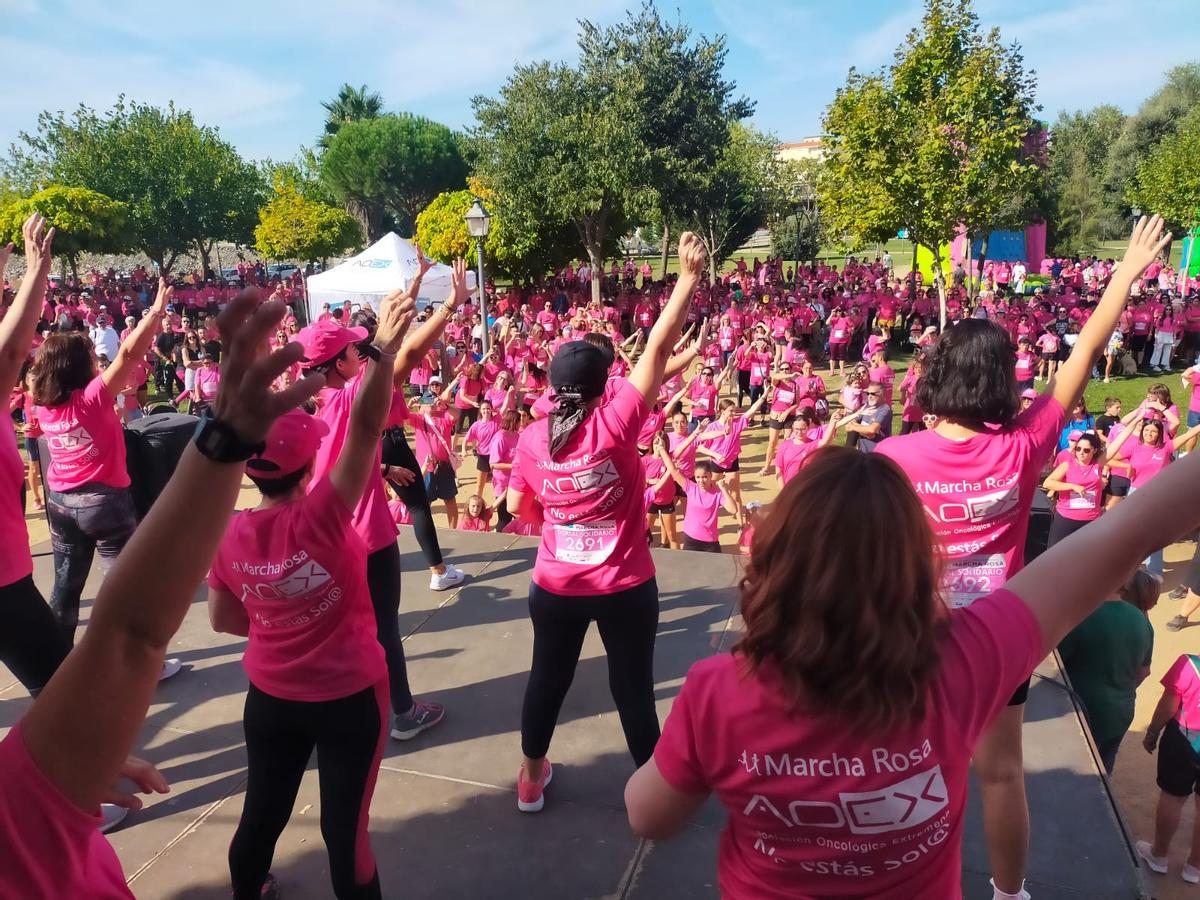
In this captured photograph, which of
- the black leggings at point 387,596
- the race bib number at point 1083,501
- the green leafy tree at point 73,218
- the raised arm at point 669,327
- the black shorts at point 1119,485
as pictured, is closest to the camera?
the raised arm at point 669,327

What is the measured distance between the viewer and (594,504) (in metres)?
2.74

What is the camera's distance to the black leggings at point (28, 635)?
282 cm

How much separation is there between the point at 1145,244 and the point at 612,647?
7.42 feet

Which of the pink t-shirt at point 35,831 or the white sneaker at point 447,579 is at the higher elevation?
the pink t-shirt at point 35,831

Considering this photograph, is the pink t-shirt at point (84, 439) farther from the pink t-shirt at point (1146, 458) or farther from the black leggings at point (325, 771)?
the pink t-shirt at point (1146, 458)

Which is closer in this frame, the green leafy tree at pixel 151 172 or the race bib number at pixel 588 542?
the race bib number at pixel 588 542

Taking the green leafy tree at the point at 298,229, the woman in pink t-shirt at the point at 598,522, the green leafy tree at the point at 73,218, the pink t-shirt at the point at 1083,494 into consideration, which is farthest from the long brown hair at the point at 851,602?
the green leafy tree at the point at 298,229

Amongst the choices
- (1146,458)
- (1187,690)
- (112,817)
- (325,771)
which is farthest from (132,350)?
(1146,458)

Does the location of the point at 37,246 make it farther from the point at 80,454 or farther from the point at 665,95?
the point at 665,95

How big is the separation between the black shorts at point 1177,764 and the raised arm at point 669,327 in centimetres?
294

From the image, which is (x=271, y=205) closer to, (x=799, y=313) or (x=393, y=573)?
(x=799, y=313)

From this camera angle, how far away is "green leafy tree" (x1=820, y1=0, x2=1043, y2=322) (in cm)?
1347

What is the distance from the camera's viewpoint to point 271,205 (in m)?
35.2

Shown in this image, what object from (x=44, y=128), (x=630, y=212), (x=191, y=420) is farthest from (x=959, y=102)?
(x=44, y=128)
